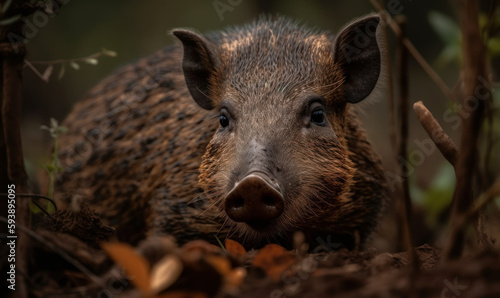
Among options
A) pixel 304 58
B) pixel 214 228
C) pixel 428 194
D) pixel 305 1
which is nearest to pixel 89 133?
pixel 214 228

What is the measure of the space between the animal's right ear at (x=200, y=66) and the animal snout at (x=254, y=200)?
1644 millimetres

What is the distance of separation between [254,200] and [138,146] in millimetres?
2529

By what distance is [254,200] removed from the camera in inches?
140

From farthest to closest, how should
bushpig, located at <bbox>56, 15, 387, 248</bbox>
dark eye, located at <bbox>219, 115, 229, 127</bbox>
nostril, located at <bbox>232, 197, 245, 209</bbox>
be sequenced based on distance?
dark eye, located at <bbox>219, 115, 229, 127</bbox>
bushpig, located at <bbox>56, 15, 387, 248</bbox>
nostril, located at <bbox>232, 197, 245, 209</bbox>

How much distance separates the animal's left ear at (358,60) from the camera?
190 inches

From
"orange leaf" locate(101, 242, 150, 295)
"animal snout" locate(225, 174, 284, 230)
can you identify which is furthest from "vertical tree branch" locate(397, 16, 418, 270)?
"animal snout" locate(225, 174, 284, 230)

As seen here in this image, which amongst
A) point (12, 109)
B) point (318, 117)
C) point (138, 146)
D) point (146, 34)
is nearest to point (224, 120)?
point (318, 117)

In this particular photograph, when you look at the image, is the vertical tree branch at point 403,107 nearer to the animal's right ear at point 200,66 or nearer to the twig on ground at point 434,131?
the twig on ground at point 434,131

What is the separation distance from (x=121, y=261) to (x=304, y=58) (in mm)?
3028

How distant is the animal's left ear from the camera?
4.83 meters

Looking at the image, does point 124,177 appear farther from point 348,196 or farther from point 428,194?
point 428,194

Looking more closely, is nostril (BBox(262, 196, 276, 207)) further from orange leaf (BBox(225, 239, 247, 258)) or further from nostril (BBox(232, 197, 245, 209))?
orange leaf (BBox(225, 239, 247, 258))

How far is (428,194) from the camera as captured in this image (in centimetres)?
608

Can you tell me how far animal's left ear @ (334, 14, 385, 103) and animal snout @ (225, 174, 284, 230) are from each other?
1.67 metres
